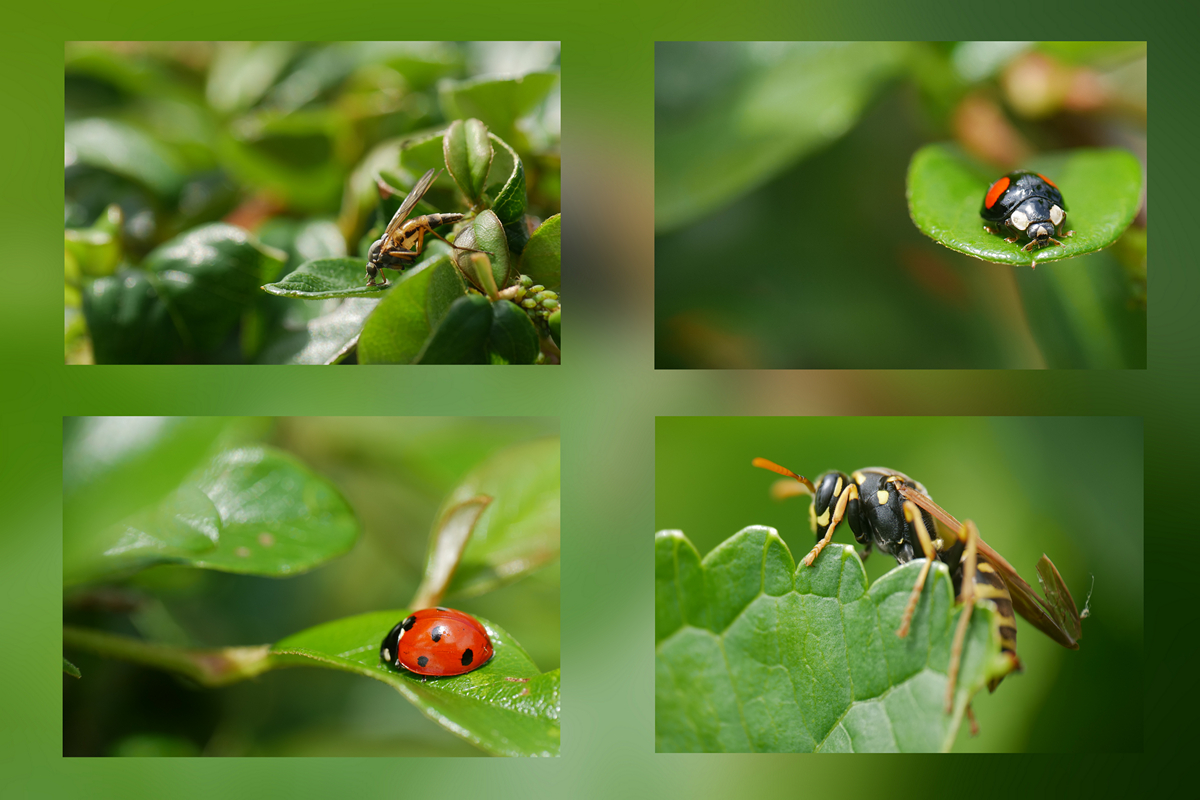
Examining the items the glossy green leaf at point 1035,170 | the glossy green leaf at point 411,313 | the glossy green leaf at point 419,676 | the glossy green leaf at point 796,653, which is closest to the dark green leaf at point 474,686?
the glossy green leaf at point 419,676

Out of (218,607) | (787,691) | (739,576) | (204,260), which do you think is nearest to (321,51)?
(204,260)

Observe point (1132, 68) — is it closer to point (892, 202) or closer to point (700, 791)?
point (892, 202)

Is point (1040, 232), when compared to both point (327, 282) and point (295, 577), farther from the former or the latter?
point (295, 577)

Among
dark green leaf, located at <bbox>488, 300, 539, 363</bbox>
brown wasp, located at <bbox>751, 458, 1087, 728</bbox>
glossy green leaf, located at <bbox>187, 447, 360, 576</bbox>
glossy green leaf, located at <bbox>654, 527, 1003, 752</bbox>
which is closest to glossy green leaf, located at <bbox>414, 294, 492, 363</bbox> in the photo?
dark green leaf, located at <bbox>488, 300, 539, 363</bbox>

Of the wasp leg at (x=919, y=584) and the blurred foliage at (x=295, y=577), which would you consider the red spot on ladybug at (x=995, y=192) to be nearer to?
the wasp leg at (x=919, y=584)

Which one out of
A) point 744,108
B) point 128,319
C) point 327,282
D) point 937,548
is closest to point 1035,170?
point 744,108
